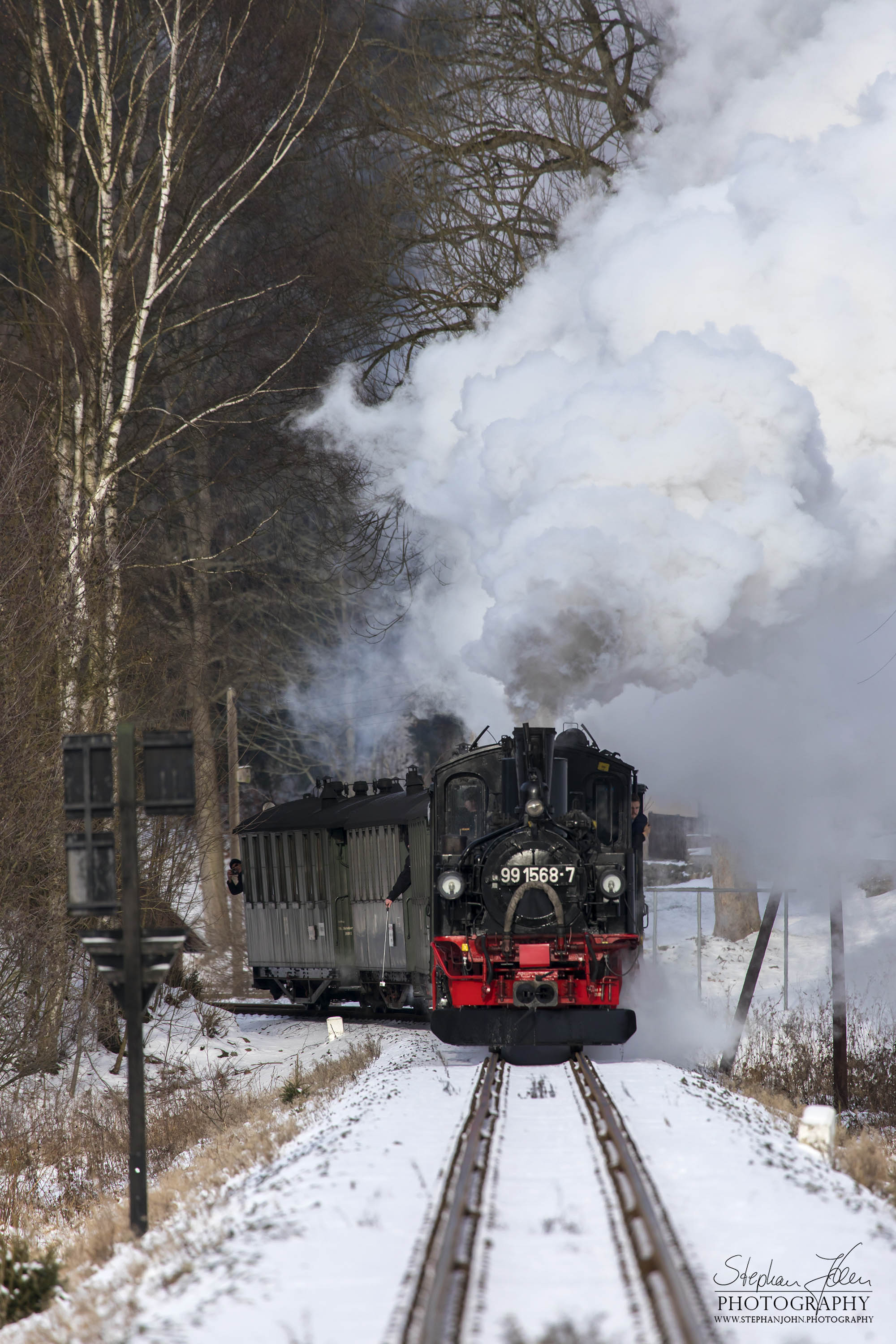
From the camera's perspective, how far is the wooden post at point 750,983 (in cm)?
1356

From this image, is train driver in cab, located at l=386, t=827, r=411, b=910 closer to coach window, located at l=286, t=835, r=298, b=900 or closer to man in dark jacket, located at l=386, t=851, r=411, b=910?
man in dark jacket, located at l=386, t=851, r=411, b=910

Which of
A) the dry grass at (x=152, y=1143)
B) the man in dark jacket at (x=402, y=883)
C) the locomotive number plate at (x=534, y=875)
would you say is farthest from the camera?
the man in dark jacket at (x=402, y=883)

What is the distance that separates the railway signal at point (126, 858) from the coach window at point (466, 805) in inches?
159

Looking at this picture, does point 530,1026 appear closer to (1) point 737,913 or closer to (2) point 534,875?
(2) point 534,875

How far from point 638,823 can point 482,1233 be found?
6857 mm

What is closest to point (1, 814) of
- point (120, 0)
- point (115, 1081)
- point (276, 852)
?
point (115, 1081)

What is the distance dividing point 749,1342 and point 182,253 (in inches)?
819

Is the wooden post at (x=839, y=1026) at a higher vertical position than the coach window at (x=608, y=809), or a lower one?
lower

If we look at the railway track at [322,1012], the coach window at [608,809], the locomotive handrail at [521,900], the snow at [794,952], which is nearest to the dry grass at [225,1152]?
the locomotive handrail at [521,900]

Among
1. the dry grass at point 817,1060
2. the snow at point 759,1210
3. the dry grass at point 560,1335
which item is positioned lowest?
the dry grass at point 817,1060

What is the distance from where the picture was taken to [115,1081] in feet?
47.6

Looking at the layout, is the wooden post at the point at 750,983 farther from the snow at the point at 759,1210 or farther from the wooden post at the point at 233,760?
the wooden post at the point at 233,760

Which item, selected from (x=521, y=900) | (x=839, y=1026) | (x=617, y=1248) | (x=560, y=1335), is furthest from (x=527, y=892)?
(x=560, y=1335)

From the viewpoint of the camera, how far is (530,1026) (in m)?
10.5
